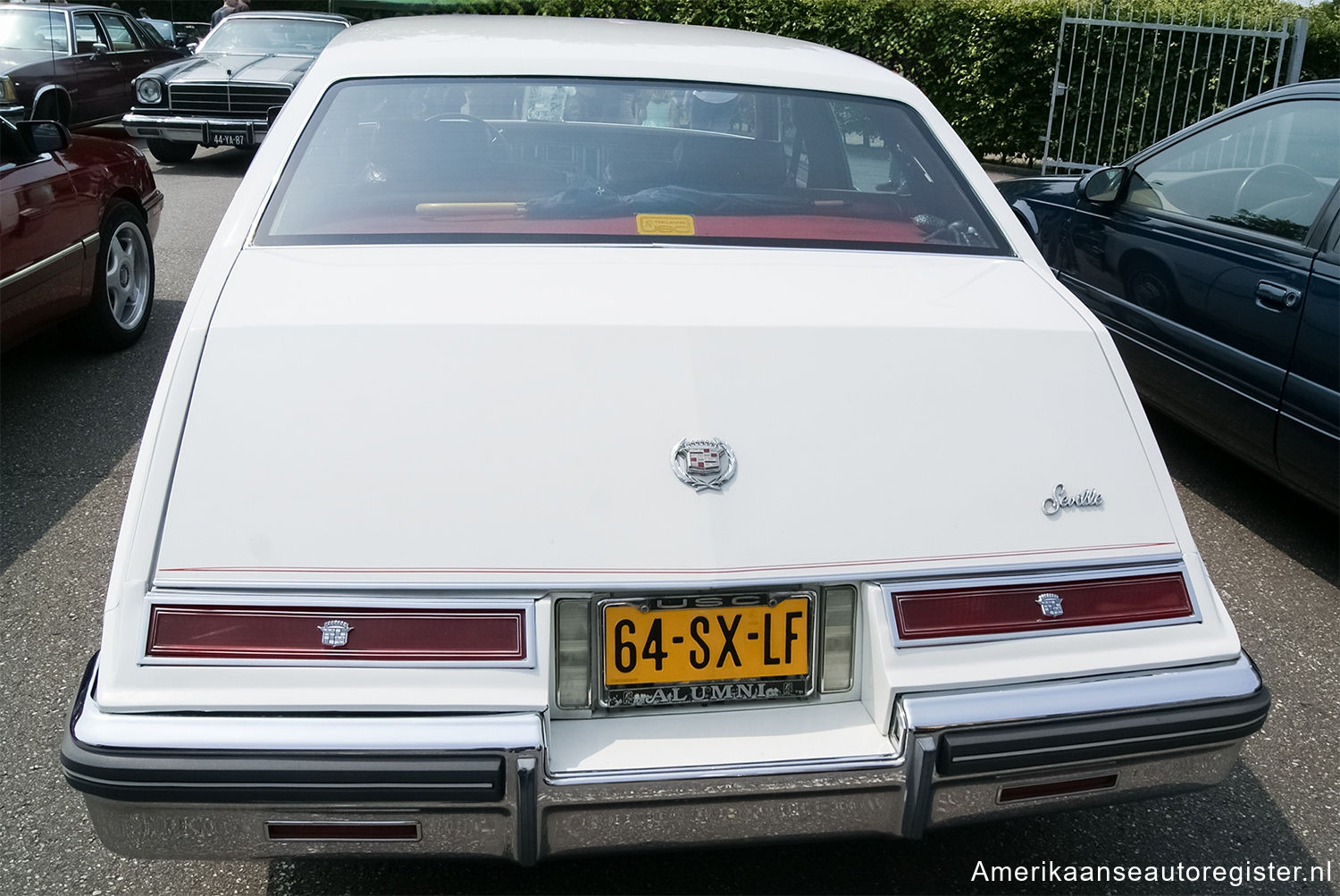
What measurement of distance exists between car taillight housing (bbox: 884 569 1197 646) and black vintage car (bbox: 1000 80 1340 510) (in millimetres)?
2058

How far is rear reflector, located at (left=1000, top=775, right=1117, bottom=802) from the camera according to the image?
6.89ft

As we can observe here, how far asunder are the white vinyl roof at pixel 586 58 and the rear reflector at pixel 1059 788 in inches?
73.1

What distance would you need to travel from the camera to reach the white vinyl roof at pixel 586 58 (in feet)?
9.95

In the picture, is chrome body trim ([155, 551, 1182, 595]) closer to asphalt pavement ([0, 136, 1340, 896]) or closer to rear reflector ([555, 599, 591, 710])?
rear reflector ([555, 599, 591, 710])

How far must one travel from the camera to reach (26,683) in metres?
3.13

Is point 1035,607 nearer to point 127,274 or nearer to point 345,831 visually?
point 345,831

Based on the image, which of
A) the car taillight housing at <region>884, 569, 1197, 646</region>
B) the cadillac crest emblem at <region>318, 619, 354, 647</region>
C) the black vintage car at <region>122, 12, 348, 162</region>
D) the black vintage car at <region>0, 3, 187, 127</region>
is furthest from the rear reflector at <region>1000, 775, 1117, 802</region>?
the black vintage car at <region>0, 3, 187, 127</region>

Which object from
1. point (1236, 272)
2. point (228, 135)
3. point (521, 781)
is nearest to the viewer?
point (521, 781)

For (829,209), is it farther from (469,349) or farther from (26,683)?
(26,683)

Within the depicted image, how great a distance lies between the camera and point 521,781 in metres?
1.90

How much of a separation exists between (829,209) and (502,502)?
1.39 meters

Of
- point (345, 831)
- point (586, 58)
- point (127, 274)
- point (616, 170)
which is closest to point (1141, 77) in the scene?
point (127, 274)

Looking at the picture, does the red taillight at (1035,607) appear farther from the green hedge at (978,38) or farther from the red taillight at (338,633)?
the green hedge at (978,38)

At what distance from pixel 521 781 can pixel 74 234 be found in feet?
14.6
